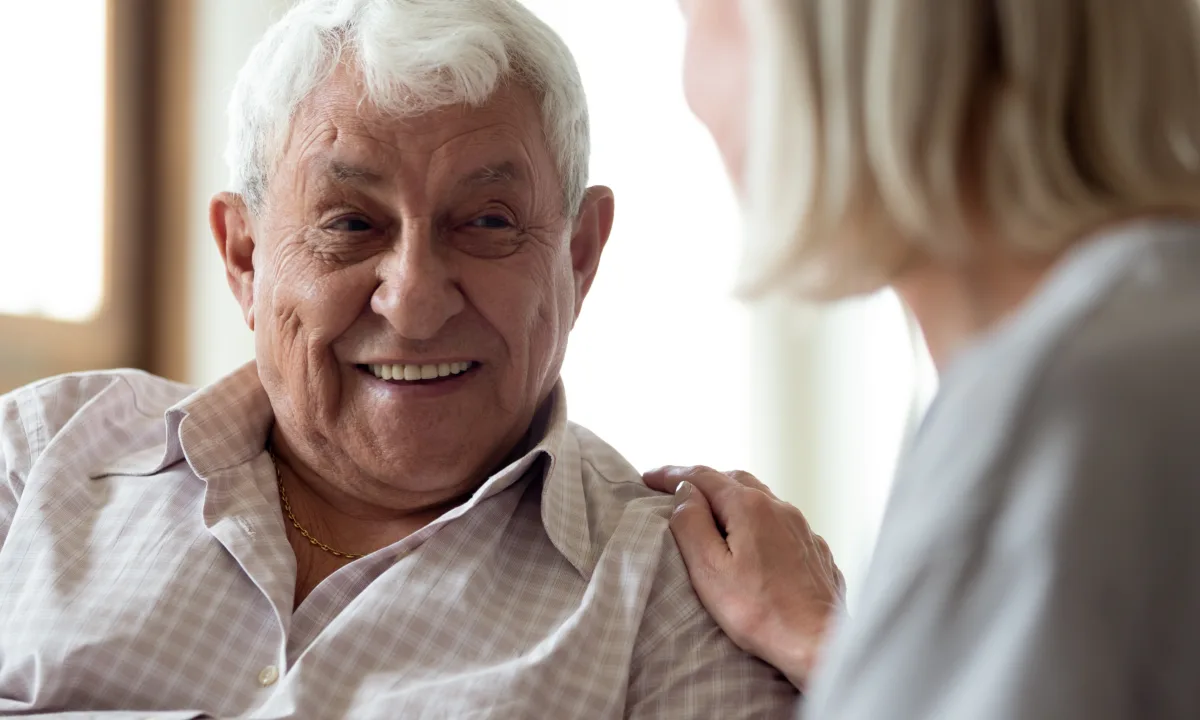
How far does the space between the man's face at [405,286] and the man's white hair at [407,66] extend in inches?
0.9

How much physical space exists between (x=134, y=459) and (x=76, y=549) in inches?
6.7

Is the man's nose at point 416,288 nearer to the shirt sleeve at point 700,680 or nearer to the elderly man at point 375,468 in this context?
the elderly man at point 375,468

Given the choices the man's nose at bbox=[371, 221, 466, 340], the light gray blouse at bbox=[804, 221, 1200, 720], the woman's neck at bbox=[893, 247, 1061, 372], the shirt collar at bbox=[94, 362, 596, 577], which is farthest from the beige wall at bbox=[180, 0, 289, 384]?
the light gray blouse at bbox=[804, 221, 1200, 720]

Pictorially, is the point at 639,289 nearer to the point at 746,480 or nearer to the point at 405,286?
the point at 746,480

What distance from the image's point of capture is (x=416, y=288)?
1.50m

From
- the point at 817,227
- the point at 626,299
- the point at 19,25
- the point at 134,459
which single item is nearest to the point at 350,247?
the point at 134,459

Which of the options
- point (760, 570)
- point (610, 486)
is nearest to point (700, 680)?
point (760, 570)

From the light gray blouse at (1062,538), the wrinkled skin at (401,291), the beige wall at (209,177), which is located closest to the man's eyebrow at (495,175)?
the wrinkled skin at (401,291)

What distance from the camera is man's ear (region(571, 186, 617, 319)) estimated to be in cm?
177

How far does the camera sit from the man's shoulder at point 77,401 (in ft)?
5.39

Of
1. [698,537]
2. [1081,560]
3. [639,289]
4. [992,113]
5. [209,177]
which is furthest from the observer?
[209,177]

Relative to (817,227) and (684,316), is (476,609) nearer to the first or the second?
(817,227)

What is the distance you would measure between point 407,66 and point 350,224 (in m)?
0.21

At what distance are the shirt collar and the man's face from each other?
0.07 meters
